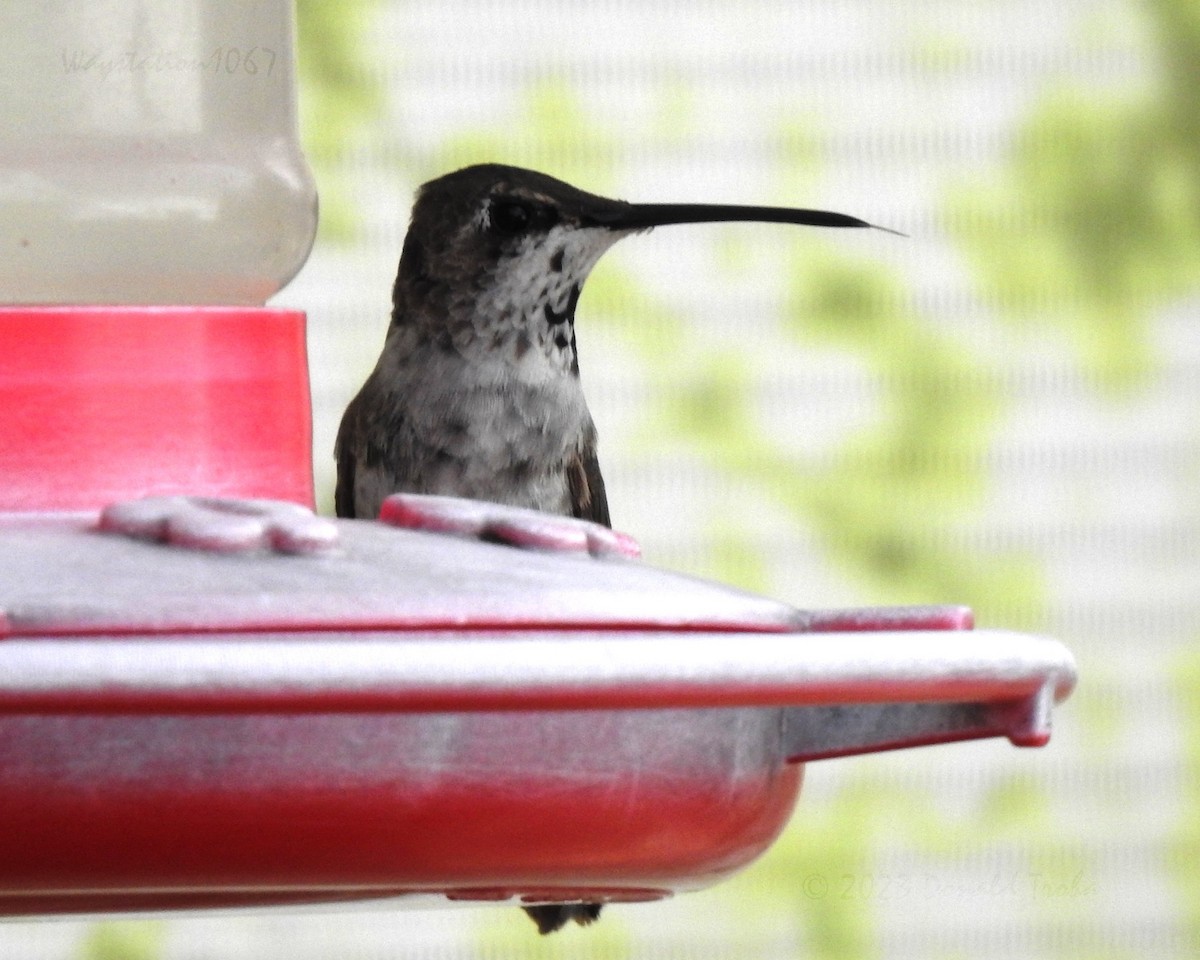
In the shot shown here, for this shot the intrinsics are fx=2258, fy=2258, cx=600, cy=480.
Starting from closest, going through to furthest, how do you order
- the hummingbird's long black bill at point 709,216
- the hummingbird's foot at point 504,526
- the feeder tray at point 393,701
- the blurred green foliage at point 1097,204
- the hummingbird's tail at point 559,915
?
the feeder tray at point 393,701 → the hummingbird's foot at point 504,526 → the hummingbird's long black bill at point 709,216 → the hummingbird's tail at point 559,915 → the blurred green foliage at point 1097,204

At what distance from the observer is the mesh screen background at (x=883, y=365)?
355cm

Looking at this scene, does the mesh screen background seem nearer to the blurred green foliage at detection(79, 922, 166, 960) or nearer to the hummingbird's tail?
the blurred green foliage at detection(79, 922, 166, 960)

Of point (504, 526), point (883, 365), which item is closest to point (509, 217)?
point (504, 526)

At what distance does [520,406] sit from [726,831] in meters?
1.37

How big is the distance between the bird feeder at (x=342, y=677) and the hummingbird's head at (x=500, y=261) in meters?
0.90

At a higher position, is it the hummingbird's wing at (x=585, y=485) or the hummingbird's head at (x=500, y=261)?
the hummingbird's head at (x=500, y=261)

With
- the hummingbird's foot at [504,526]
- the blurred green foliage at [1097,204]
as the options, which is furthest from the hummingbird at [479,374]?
the blurred green foliage at [1097,204]

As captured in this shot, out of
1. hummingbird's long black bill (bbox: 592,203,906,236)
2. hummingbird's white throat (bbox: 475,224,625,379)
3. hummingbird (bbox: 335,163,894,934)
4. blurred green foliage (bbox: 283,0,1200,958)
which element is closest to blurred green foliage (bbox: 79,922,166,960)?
blurred green foliage (bbox: 283,0,1200,958)

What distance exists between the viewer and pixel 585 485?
7.80ft

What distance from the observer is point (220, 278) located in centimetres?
140

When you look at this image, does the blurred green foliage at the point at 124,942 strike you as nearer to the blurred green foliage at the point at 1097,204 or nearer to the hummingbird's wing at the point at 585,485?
the hummingbird's wing at the point at 585,485

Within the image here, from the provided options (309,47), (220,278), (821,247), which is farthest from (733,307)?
(220,278)

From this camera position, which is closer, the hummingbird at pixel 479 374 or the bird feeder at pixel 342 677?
the bird feeder at pixel 342 677

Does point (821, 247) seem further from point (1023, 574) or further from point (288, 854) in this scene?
point (288, 854)
